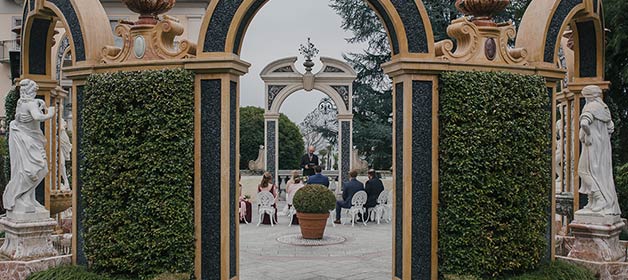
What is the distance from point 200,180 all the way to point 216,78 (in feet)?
3.90

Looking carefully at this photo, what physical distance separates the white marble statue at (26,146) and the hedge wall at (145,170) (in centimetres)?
104

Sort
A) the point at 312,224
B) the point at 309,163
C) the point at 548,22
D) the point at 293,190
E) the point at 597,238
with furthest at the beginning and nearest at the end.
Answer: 1. the point at 309,163
2. the point at 293,190
3. the point at 312,224
4. the point at 597,238
5. the point at 548,22

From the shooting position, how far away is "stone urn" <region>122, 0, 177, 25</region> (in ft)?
22.6

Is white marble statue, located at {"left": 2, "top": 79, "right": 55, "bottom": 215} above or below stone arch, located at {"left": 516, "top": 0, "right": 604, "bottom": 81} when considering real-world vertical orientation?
below

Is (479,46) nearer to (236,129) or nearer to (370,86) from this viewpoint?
(236,129)

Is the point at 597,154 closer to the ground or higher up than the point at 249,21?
closer to the ground

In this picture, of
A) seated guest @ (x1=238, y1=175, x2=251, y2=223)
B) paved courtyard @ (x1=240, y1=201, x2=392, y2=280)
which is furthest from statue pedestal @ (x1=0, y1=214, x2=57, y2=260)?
seated guest @ (x1=238, y1=175, x2=251, y2=223)

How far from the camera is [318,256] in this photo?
972 centimetres

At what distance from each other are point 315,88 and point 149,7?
12.2 meters

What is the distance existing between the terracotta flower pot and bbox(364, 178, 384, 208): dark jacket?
9.26 feet

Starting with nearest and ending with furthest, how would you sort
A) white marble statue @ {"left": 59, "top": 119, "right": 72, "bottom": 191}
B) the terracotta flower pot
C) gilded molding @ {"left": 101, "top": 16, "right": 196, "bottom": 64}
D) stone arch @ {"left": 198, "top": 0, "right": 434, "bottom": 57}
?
1. stone arch @ {"left": 198, "top": 0, "right": 434, "bottom": 57}
2. gilded molding @ {"left": 101, "top": 16, "right": 196, "bottom": 64}
3. white marble statue @ {"left": 59, "top": 119, "right": 72, "bottom": 191}
4. the terracotta flower pot

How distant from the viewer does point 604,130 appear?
7.40 metres

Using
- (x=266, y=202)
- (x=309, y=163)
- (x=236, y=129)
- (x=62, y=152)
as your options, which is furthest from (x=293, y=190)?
(x=236, y=129)

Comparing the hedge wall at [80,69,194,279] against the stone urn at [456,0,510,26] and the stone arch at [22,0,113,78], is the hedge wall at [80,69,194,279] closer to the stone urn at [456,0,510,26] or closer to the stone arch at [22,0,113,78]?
the stone arch at [22,0,113,78]
